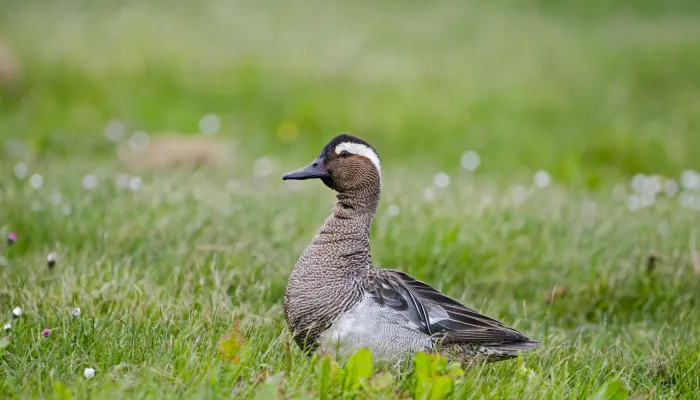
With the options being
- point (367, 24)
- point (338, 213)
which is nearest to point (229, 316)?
point (338, 213)

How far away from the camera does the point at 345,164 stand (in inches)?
170

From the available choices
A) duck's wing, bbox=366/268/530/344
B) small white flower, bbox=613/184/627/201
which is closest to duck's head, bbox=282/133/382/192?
duck's wing, bbox=366/268/530/344

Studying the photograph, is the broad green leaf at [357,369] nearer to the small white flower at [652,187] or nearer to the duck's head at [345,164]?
the duck's head at [345,164]

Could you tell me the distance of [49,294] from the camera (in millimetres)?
4629

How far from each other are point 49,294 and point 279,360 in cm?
155

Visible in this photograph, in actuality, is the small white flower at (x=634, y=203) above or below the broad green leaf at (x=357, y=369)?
above

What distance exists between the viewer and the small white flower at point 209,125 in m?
11.6

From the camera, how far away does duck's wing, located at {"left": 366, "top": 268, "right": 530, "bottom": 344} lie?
13.5ft

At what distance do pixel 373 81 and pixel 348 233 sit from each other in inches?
360

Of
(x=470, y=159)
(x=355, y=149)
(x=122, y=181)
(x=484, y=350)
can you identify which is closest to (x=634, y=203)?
(x=470, y=159)

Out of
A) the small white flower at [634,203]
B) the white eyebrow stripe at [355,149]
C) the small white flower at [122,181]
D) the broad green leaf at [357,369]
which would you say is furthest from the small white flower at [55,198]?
the small white flower at [634,203]

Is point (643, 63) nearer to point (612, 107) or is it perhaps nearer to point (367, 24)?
point (612, 107)

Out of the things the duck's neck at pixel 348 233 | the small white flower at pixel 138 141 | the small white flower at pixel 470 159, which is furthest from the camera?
the small white flower at pixel 470 159

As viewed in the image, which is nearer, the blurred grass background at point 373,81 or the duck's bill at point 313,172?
the duck's bill at point 313,172
